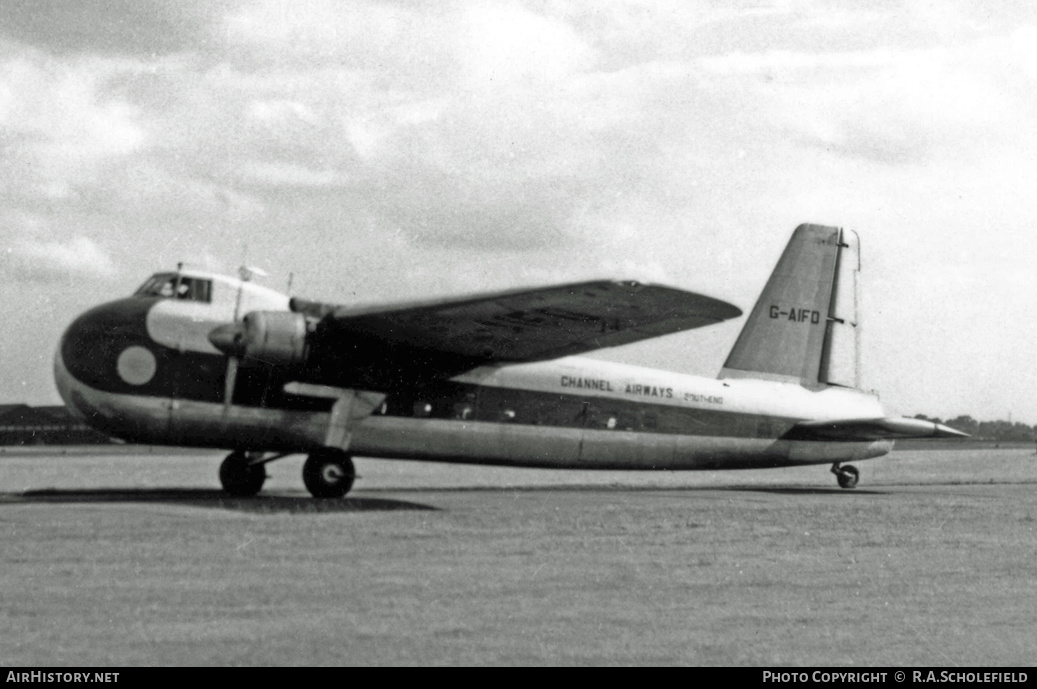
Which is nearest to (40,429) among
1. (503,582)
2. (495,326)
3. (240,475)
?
(240,475)

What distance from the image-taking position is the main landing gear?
52.2 ft

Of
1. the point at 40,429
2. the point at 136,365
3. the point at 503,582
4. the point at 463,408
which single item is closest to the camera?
the point at 503,582

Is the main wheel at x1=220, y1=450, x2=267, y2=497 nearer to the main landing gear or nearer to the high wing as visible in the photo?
the main landing gear

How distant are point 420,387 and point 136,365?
4371mm

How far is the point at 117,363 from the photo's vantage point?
49.6ft

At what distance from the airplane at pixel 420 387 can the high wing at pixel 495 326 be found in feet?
0.10

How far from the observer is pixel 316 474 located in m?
15.9

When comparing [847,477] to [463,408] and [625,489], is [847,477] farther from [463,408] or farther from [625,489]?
[463,408]

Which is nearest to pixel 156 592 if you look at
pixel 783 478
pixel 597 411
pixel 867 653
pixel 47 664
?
pixel 47 664

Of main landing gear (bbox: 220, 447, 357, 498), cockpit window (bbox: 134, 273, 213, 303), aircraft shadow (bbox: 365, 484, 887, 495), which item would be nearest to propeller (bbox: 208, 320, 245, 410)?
cockpit window (bbox: 134, 273, 213, 303)

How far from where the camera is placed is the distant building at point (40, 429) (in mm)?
51906

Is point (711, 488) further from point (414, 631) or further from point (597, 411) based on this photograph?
point (414, 631)

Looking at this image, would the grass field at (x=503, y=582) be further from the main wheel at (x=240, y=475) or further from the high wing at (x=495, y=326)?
the high wing at (x=495, y=326)

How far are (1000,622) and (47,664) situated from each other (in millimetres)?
5828
